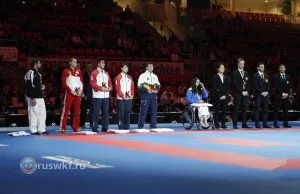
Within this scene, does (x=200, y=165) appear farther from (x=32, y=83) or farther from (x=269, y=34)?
(x=269, y=34)

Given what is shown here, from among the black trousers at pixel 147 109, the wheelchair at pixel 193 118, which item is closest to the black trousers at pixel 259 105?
the wheelchair at pixel 193 118

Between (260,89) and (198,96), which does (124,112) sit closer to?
(198,96)

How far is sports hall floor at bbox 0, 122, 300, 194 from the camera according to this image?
6.70 meters

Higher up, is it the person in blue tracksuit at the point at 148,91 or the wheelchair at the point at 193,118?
the person in blue tracksuit at the point at 148,91

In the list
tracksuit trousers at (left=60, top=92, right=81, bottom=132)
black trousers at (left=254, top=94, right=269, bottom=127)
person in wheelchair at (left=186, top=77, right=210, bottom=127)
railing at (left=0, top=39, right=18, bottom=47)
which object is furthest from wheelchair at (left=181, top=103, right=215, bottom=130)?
railing at (left=0, top=39, right=18, bottom=47)

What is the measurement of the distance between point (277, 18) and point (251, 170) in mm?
29818

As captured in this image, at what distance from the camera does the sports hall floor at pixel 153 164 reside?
6699 millimetres

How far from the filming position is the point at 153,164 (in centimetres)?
870

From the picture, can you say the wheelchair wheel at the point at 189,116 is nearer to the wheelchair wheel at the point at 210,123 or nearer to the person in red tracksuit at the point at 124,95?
the wheelchair wheel at the point at 210,123

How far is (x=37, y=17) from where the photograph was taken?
25.4m

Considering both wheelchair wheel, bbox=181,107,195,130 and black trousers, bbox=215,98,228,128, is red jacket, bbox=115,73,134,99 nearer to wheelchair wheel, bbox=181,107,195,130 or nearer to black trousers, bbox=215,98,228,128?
wheelchair wheel, bbox=181,107,195,130

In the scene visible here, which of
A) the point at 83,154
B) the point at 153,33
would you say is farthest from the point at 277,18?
the point at 83,154

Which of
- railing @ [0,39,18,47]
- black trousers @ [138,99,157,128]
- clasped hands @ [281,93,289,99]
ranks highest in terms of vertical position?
railing @ [0,39,18,47]

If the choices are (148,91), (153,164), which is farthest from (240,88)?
(153,164)
